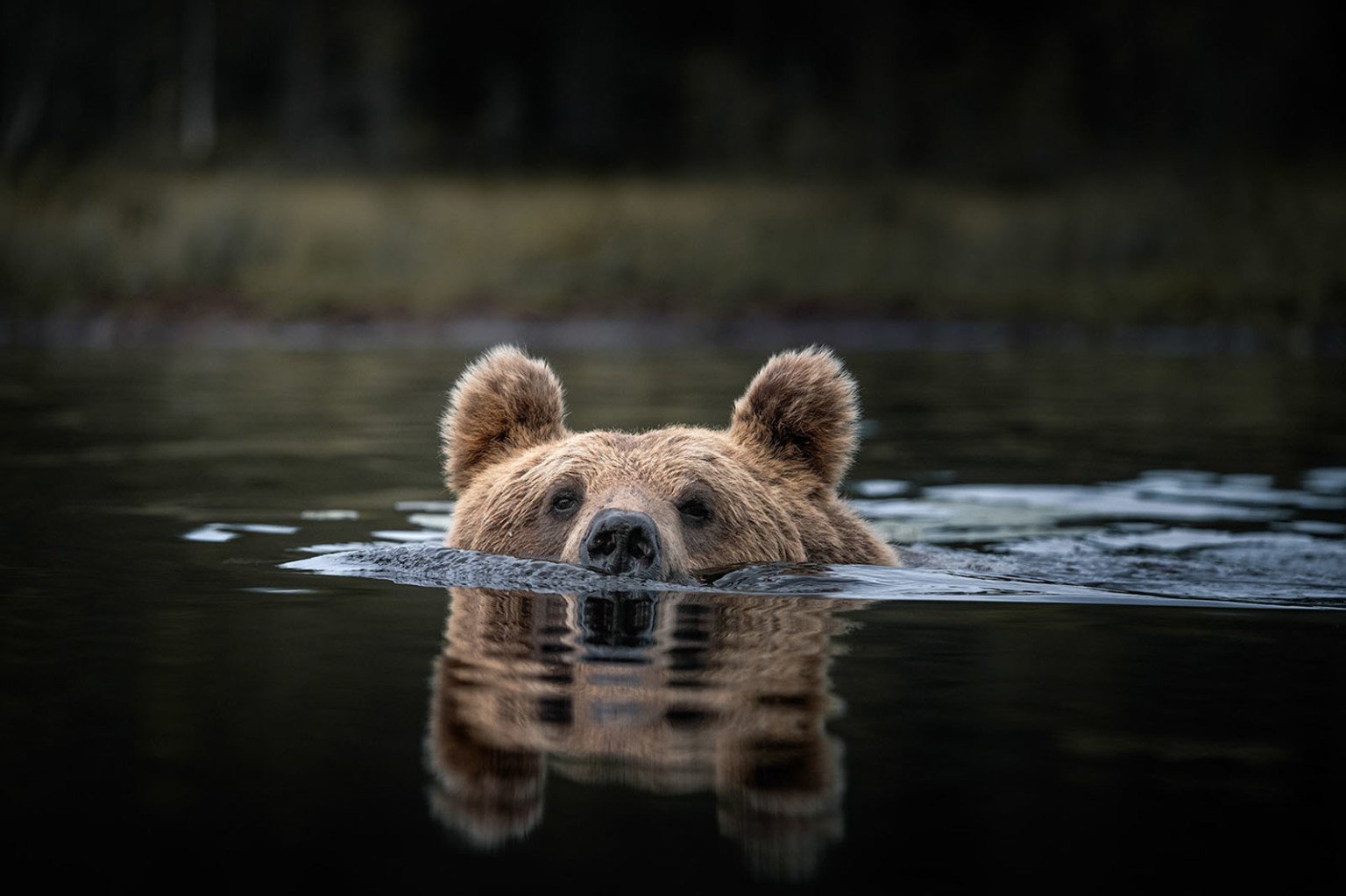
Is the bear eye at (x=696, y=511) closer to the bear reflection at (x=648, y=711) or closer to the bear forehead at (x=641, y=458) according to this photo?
the bear forehead at (x=641, y=458)

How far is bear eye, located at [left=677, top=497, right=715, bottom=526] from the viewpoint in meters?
6.85

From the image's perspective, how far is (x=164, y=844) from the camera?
11.5ft

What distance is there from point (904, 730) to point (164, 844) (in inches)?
72.7

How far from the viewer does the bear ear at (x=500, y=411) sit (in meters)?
7.70

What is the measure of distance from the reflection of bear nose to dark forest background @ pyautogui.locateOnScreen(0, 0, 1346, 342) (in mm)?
23646

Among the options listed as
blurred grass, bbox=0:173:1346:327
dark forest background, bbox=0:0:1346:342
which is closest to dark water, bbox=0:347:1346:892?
blurred grass, bbox=0:173:1346:327

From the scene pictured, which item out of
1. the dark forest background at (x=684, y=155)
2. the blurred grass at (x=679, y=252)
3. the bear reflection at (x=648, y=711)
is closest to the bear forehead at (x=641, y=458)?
the bear reflection at (x=648, y=711)

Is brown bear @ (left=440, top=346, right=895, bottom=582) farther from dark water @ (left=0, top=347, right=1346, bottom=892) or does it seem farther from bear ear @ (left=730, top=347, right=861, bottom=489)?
dark water @ (left=0, top=347, right=1346, bottom=892)

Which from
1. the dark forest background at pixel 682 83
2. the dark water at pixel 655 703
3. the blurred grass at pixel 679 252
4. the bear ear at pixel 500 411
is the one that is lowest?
the dark water at pixel 655 703

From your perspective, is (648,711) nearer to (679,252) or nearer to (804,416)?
(804,416)

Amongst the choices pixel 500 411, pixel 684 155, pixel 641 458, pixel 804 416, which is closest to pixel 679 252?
pixel 684 155

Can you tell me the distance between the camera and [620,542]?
5.86m

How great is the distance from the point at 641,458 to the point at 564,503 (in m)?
0.34

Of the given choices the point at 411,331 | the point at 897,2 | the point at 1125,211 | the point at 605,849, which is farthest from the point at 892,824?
the point at 897,2
